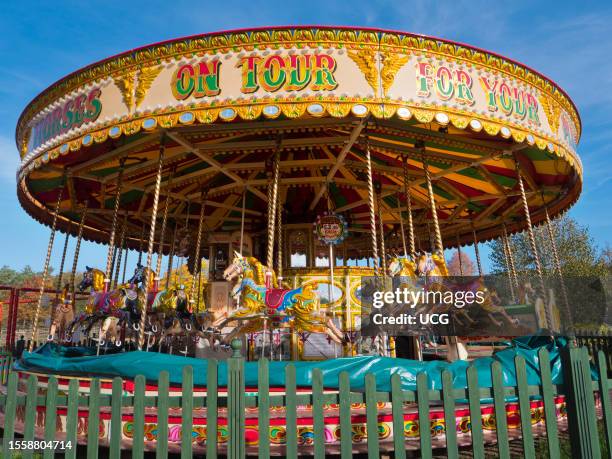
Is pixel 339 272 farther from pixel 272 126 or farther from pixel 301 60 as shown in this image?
pixel 301 60

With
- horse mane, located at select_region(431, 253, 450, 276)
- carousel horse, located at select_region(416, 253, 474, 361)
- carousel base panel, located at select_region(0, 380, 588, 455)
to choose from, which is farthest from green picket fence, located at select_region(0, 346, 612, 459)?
horse mane, located at select_region(431, 253, 450, 276)

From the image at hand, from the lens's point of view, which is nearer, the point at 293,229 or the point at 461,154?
the point at 461,154

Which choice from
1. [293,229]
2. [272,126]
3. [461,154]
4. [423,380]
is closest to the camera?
[423,380]

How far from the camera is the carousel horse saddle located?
21.8ft

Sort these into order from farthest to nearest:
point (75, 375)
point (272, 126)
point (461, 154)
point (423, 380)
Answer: point (461, 154)
point (272, 126)
point (75, 375)
point (423, 380)

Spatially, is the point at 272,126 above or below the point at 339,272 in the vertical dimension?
above

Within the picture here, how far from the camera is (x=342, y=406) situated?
2795 millimetres

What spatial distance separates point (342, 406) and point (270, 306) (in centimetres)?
395

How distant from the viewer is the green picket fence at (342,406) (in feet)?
9.14

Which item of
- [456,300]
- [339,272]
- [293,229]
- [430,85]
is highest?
[430,85]

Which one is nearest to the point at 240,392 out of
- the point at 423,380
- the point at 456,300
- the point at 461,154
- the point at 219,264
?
the point at 423,380

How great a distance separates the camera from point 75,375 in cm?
521

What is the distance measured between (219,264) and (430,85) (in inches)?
363

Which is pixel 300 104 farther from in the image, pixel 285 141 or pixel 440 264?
pixel 440 264
